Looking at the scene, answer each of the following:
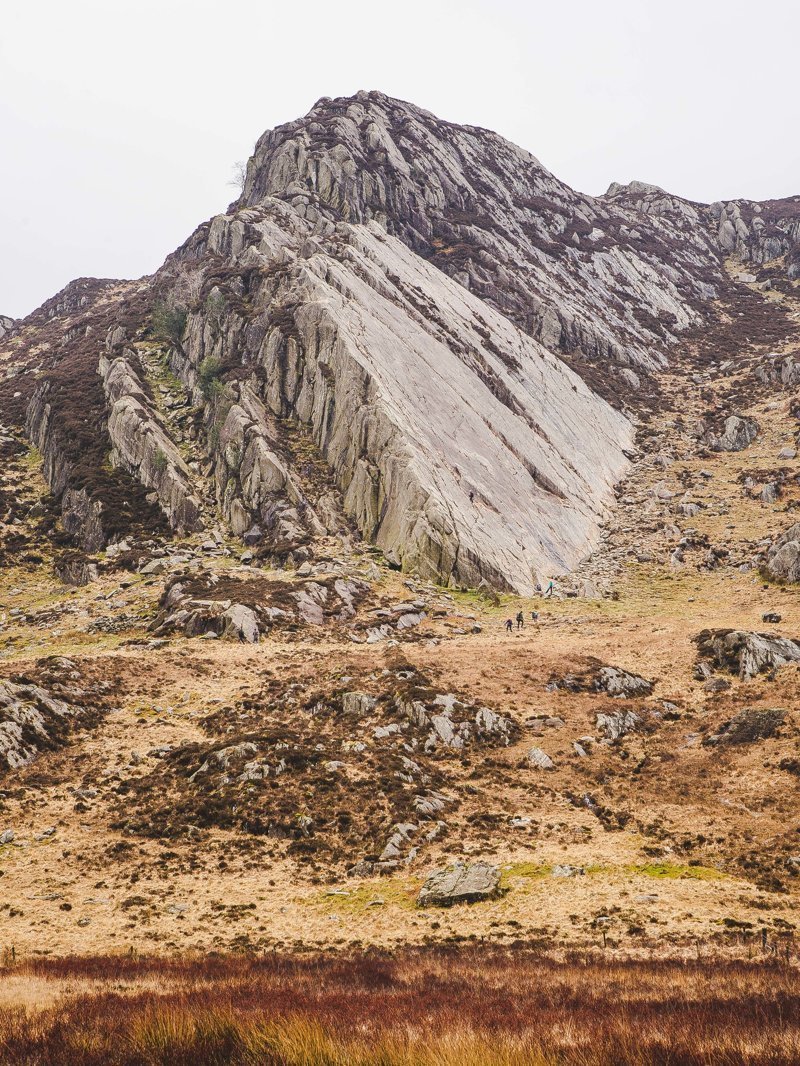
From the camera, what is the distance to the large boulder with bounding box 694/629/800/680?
30.1m

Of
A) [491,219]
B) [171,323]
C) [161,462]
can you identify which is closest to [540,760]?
[161,462]

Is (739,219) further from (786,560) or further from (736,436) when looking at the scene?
(786,560)

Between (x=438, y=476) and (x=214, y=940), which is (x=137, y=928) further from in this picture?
(x=438, y=476)

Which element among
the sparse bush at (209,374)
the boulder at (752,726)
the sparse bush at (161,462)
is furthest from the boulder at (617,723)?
the sparse bush at (209,374)

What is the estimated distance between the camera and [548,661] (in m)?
33.7

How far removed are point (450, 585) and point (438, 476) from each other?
1026cm

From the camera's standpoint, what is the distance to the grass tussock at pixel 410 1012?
594cm

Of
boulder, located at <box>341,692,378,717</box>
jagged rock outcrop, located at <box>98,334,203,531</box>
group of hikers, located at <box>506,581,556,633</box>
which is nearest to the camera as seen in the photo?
boulder, located at <box>341,692,378,717</box>

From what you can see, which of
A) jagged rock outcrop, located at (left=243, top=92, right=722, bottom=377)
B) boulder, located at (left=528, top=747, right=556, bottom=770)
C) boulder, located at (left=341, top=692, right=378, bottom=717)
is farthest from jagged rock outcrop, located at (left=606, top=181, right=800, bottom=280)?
boulder, located at (left=341, top=692, right=378, bottom=717)

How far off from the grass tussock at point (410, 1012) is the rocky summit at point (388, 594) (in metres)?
2.97

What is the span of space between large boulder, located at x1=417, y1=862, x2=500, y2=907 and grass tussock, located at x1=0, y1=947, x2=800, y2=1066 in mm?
3330

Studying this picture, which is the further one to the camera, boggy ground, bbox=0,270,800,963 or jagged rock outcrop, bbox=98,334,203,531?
jagged rock outcrop, bbox=98,334,203,531

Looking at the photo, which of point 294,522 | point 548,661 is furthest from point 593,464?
point 548,661

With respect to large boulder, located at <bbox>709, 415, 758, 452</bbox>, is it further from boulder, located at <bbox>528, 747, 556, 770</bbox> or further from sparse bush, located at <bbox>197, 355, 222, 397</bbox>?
boulder, located at <bbox>528, 747, 556, 770</bbox>
